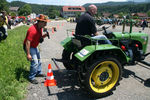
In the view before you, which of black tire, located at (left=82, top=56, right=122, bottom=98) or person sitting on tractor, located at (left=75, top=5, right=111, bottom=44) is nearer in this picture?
black tire, located at (left=82, top=56, right=122, bottom=98)

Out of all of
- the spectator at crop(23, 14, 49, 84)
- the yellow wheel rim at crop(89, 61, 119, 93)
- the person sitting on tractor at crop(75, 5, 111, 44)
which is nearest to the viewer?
the yellow wheel rim at crop(89, 61, 119, 93)

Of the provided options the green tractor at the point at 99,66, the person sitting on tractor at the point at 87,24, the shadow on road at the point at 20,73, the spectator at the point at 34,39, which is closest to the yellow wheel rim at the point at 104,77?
the green tractor at the point at 99,66

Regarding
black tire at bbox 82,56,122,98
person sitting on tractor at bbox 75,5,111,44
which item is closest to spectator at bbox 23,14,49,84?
person sitting on tractor at bbox 75,5,111,44

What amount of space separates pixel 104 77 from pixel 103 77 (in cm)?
3

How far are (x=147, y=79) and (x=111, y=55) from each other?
1.54 m

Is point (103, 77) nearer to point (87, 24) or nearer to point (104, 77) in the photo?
point (104, 77)

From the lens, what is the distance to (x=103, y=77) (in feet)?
11.3

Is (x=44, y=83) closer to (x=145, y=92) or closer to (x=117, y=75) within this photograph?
(x=117, y=75)

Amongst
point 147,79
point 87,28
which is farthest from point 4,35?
point 147,79

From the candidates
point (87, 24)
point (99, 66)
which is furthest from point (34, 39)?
point (99, 66)

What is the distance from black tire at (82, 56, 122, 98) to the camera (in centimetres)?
314

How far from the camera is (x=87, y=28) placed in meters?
3.93

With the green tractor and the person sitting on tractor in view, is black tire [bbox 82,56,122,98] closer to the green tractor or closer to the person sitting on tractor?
the green tractor

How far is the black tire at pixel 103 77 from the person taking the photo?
3.14 metres
